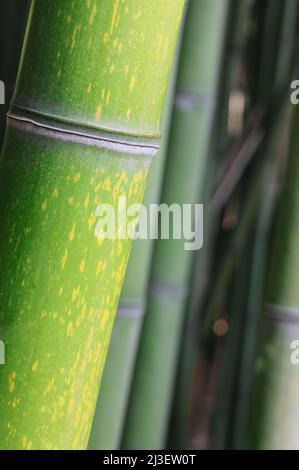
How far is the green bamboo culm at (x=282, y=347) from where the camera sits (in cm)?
56

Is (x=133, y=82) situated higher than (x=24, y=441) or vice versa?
(x=133, y=82)

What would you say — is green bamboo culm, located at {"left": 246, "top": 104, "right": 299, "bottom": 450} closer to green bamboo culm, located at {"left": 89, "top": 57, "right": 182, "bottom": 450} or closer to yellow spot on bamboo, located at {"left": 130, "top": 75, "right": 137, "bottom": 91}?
green bamboo culm, located at {"left": 89, "top": 57, "right": 182, "bottom": 450}

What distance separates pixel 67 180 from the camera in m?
0.36

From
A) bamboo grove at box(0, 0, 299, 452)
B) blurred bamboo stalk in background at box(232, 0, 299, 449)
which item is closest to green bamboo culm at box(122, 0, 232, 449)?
bamboo grove at box(0, 0, 299, 452)

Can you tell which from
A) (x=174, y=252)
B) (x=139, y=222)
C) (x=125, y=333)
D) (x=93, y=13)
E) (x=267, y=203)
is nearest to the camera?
(x=93, y=13)

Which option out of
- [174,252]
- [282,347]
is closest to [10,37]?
[174,252]

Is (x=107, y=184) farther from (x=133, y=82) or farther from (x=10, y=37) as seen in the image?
(x=10, y=37)

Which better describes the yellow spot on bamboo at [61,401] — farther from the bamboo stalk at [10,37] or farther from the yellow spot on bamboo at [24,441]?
the bamboo stalk at [10,37]

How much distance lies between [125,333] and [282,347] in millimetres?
140

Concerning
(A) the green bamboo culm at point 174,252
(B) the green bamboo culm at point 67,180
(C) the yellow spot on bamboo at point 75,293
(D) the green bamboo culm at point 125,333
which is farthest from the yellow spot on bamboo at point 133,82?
(A) the green bamboo culm at point 174,252

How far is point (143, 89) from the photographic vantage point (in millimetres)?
365

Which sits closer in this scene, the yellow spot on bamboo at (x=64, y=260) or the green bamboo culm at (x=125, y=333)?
the yellow spot on bamboo at (x=64, y=260)

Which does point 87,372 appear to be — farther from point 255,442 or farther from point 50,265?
point 255,442

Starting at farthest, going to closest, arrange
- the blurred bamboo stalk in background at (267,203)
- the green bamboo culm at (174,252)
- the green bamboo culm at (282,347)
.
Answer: the blurred bamboo stalk in background at (267,203), the green bamboo culm at (174,252), the green bamboo culm at (282,347)
